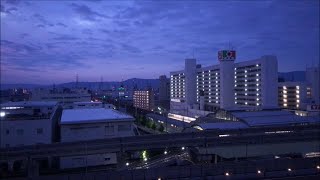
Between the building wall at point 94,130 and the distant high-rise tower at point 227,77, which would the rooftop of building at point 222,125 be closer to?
the building wall at point 94,130

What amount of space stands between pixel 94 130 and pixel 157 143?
3.08 metres

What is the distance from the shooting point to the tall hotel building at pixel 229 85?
2339 centimetres

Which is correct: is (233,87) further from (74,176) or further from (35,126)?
(74,176)

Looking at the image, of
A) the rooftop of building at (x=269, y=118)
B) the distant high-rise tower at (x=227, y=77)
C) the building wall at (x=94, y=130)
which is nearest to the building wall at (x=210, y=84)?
the distant high-rise tower at (x=227, y=77)

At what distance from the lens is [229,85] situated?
26734mm

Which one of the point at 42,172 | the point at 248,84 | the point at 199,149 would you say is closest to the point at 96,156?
the point at 42,172

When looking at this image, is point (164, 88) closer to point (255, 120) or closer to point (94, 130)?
point (255, 120)

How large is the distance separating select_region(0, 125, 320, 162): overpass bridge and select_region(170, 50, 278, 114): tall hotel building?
9413 mm

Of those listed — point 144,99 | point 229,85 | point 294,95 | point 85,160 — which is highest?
point 229,85

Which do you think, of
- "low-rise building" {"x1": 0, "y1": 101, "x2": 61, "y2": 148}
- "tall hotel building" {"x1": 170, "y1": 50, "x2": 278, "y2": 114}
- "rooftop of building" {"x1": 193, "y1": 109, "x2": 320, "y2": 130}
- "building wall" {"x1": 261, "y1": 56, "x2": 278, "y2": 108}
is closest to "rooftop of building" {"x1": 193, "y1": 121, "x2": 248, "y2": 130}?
"rooftop of building" {"x1": 193, "y1": 109, "x2": 320, "y2": 130}

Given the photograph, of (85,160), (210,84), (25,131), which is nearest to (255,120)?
(85,160)

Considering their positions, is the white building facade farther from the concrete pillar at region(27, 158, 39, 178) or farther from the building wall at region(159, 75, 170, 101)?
the building wall at region(159, 75, 170, 101)

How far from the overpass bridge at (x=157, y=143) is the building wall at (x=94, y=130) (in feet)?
6.67

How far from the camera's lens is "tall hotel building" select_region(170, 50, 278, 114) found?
2339 centimetres
